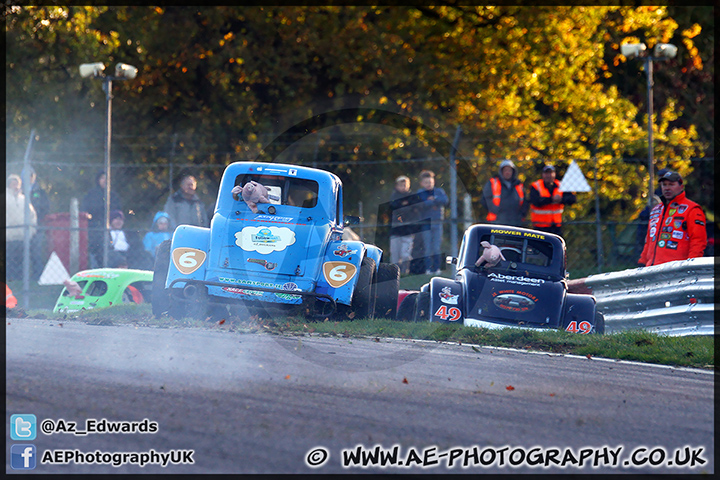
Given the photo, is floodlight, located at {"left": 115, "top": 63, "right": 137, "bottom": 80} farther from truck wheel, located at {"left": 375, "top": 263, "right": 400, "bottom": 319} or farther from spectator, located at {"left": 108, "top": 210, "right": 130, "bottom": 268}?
truck wheel, located at {"left": 375, "top": 263, "right": 400, "bottom": 319}

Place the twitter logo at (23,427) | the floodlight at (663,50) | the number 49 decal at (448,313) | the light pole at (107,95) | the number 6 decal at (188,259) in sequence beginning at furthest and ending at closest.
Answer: the floodlight at (663,50) → the light pole at (107,95) → the number 49 decal at (448,313) → the number 6 decal at (188,259) → the twitter logo at (23,427)

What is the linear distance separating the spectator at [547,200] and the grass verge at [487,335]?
15.3ft

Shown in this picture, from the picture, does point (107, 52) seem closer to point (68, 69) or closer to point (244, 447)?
point (68, 69)

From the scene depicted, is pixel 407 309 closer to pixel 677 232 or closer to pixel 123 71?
pixel 677 232

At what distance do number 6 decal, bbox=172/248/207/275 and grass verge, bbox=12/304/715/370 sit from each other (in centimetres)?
53

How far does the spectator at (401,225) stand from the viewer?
1264 cm

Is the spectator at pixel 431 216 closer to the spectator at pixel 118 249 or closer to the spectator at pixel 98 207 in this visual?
the spectator at pixel 118 249

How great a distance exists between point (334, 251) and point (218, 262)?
1.21 meters

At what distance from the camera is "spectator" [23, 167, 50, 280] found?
43.4ft

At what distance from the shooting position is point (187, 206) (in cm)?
1160

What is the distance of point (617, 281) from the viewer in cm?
939

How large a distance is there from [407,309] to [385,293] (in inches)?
14.4

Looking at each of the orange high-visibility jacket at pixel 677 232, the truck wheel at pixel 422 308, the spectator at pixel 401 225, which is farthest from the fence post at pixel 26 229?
the orange high-visibility jacket at pixel 677 232

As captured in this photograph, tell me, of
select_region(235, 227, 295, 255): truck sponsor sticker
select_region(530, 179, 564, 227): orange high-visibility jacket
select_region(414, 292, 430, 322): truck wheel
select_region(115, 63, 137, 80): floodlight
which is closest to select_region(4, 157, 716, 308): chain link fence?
select_region(530, 179, 564, 227): orange high-visibility jacket
